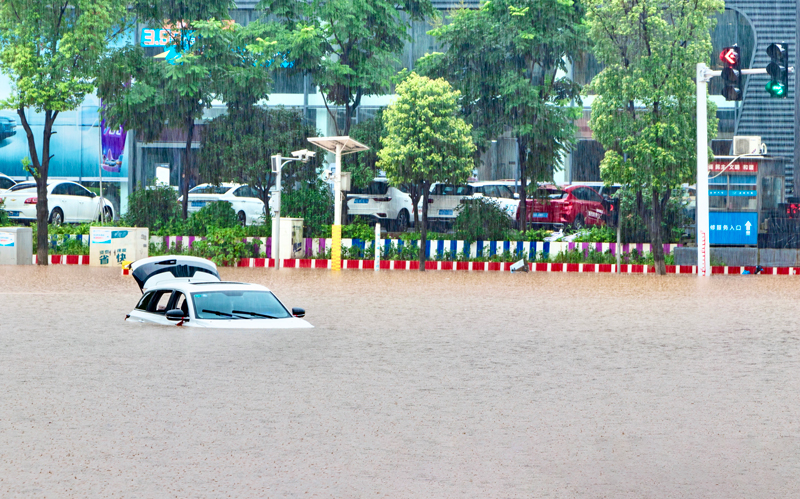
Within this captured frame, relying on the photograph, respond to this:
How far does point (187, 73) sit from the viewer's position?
119ft

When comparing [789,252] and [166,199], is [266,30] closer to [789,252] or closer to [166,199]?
[166,199]

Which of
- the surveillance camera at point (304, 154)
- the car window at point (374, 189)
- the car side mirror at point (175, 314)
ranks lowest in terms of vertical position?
the car side mirror at point (175, 314)

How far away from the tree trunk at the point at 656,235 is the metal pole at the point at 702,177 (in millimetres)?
1886

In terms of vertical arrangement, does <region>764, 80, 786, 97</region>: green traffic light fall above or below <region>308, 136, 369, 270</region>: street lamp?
above

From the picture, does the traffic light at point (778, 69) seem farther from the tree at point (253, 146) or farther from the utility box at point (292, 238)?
the tree at point (253, 146)

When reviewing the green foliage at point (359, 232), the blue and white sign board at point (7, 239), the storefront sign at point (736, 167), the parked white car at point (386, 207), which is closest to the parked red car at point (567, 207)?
the parked white car at point (386, 207)

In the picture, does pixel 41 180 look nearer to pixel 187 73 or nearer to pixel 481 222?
pixel 187 73

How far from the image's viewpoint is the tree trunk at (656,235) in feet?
104

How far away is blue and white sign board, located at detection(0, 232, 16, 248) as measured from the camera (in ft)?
110

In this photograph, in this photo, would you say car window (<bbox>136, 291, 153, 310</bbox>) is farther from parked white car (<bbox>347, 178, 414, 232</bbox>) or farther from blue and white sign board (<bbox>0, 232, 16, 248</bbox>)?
parked white car (<bbox>347, 178, 414, 232</bbox>)

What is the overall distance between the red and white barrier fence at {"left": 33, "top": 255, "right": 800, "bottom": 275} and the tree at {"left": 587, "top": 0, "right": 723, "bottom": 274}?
3.75ft

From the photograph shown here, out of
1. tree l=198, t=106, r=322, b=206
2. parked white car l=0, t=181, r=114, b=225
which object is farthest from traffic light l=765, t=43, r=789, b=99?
parked white car l=0, t=181, r=114, b=225

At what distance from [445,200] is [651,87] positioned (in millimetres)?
9229

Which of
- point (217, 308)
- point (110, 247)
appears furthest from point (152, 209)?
point (217, 308)
